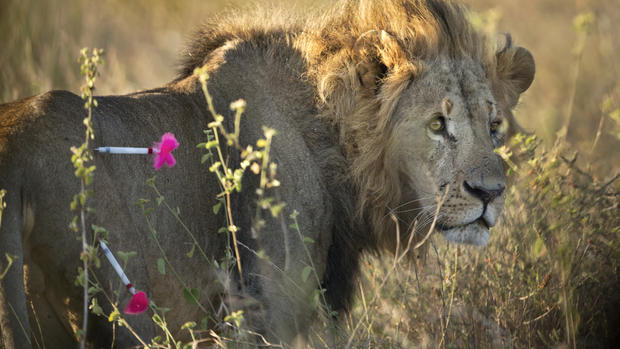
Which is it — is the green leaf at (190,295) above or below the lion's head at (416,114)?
below

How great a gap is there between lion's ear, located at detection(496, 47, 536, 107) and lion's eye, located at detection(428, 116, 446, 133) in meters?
0.74

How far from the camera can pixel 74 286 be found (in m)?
Answer: 3.02

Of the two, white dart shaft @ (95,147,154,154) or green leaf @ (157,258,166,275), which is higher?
white dart shaft @ (95,147,154,154)

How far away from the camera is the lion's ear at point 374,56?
4.05 m

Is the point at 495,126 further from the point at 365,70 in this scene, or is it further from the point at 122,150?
the point at 122,150

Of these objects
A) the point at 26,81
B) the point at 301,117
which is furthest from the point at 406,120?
the point at 26,81

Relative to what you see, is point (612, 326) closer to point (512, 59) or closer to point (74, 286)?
point (512, 59)

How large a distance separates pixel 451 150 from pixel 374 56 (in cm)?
69

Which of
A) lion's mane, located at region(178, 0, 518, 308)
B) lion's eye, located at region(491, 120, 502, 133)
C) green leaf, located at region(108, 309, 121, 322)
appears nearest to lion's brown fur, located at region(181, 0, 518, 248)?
lion's mane, located at region(178, 0, 518, 308)

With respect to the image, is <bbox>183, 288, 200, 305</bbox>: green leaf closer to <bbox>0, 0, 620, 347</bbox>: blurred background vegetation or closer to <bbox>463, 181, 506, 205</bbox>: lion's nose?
<bbox>0, 0, 620, 347</bbox>: blurred background vegetation

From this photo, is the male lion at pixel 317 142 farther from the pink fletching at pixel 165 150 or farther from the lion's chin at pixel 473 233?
the pink fletching at pixel 165 150

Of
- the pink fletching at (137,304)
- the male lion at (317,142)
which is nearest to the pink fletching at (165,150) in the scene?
the male lion at (317,142)

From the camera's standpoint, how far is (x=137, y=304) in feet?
9.98

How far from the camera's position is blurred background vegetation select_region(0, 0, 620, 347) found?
4.31 m
